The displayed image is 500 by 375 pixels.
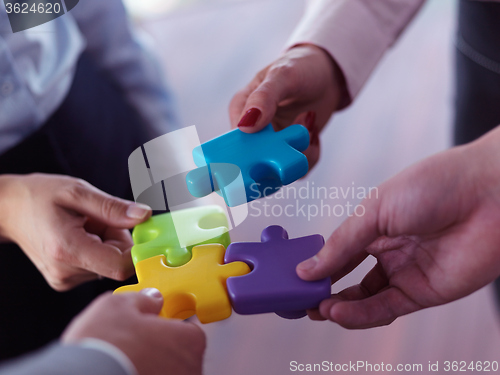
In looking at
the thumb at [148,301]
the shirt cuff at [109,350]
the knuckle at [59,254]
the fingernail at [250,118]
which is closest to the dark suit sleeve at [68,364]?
the shirt cuff at [109,350]

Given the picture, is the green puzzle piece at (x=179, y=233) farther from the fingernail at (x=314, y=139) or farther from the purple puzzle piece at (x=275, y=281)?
the fingernail at (x=314, y=139)

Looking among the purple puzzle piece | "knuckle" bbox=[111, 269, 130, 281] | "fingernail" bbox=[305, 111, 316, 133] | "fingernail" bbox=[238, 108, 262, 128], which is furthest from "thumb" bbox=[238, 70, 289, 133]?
"knuckle" bbox=[111, 269, 130, 281]

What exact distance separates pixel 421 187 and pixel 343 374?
0.80m

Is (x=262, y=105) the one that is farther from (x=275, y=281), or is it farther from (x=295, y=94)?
(x=275, y=281)

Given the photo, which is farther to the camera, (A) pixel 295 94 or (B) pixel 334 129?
(B) pixel 334 129

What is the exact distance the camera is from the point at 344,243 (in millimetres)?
655

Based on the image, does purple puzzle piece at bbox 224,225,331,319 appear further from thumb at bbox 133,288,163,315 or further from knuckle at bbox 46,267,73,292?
knuckle at bbox 46,267,73,292

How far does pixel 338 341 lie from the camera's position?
1.31m

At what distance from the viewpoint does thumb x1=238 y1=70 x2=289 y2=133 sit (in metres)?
0.84

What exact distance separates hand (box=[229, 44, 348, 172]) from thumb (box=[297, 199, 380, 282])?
0.94 feet

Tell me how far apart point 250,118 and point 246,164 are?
98 mm

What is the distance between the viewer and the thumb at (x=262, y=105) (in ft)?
2.75

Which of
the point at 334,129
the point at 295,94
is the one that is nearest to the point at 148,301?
the point at 295,94

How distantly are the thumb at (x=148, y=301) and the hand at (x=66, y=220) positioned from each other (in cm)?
17
